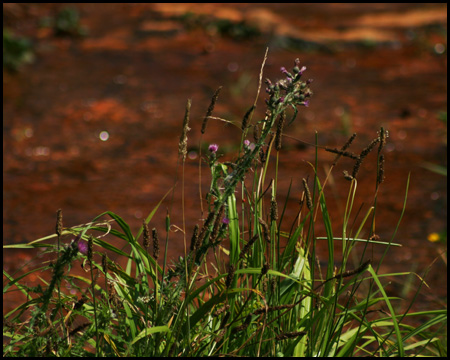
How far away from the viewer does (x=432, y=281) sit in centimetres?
A: 388

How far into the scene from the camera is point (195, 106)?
6.94m

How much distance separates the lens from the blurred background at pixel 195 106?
15.8ft

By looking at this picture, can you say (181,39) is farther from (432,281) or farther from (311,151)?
(432,281)

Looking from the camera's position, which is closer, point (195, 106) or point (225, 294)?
point (225, 294)

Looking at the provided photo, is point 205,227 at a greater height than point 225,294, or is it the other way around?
point 205,227

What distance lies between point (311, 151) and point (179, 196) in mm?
1471

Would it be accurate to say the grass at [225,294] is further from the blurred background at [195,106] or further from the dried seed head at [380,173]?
the blurred background at [195,106]

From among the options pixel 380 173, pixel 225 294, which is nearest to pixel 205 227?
pixel 225 294

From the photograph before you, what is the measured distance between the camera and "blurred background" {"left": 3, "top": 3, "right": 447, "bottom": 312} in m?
4.81

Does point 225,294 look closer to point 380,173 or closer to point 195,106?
point 380,173

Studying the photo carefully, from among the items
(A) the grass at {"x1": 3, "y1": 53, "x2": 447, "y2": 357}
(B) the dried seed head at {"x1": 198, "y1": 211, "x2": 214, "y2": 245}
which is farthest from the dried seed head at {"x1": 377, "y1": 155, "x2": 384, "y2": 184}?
(B) the dried seed head at {"x1": 198, "y1": 211, "x2": 214, "y2": 245}

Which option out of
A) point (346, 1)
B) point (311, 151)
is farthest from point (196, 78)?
point (346, 1)

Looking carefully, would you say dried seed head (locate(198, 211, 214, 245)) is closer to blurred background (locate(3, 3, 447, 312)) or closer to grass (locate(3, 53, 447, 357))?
grass (locate(3, 53, 447, 357))

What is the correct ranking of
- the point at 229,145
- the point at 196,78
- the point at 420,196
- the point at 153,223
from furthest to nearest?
the point at 196,78 < the point at 229,145 < the point at 420,196 < the point at 153,223
